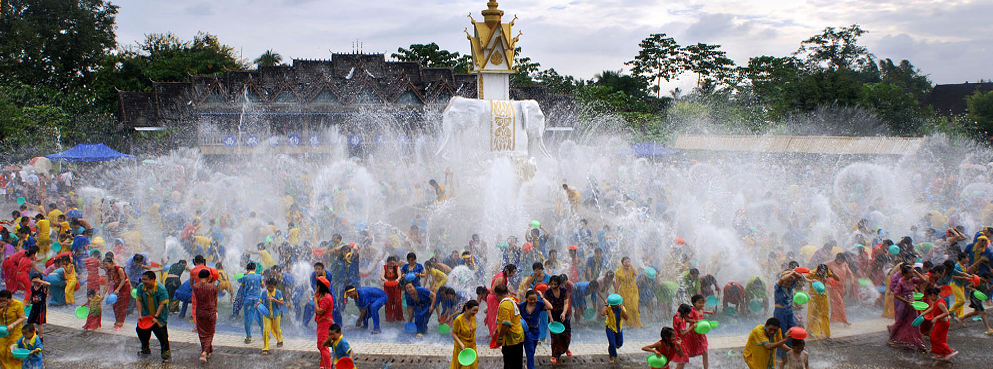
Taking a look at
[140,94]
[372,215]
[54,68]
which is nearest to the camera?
[372,215]

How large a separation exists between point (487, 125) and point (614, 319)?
8.63 metres

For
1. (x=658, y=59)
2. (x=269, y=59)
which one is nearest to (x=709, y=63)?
(x=658, y=59)

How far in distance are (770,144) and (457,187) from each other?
1800 centimetres

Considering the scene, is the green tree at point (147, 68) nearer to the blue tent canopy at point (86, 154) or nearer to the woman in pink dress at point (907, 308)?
the blue tent canopy at point (86, 154)

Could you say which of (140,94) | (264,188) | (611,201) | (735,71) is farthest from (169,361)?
(735,71)

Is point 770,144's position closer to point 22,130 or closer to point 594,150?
point 594,150

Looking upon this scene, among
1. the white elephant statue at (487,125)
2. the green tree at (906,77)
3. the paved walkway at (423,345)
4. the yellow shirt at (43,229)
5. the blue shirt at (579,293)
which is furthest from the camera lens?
the green tree at (906,77)

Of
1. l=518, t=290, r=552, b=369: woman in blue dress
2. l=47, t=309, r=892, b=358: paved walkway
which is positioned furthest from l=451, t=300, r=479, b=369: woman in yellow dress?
l=47, t=309, r=892, b=358: paved walkway

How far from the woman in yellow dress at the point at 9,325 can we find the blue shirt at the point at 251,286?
7.20 feet

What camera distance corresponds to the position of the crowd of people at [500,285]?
21.5ft

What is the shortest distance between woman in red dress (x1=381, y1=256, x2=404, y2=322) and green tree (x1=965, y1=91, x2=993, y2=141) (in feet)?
110

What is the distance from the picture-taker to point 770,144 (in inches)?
1106

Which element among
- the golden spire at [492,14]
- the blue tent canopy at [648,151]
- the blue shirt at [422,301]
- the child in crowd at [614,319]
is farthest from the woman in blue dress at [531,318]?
the blue tent canopy at [648,151]

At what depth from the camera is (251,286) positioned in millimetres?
7801
